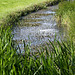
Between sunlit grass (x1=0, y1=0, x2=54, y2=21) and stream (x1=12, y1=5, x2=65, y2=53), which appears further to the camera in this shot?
sunlit grass (x1=0, y1=0, x2=54, y2=21)

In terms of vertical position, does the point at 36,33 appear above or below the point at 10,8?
below

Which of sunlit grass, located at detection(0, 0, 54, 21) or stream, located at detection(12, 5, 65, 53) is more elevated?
sunlit grass, located at detection(0, 0, 54, 21)

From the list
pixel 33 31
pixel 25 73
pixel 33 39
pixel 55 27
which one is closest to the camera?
pixel 25 73

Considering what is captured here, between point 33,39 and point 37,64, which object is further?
point 33,39

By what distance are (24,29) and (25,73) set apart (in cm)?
750

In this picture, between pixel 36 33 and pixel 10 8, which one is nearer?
pixel 36 33

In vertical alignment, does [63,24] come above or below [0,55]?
below

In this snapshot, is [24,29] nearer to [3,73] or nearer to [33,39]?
[33,39]

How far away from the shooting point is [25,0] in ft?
82.3

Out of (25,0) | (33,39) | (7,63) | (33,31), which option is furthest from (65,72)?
(25,0)

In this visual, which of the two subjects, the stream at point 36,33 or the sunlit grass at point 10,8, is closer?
the stream at point 36,33

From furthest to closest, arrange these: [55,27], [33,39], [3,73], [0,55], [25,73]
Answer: [55,27]
[33,39]
[0,55]
[25,73]
[3,73]

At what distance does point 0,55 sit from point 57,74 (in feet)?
4.75

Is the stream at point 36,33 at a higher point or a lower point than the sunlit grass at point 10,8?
lower
